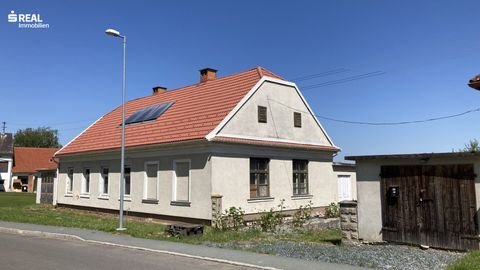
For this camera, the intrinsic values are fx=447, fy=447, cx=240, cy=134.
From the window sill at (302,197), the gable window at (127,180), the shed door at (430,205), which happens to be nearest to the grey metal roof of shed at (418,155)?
the shed door at (430,205)

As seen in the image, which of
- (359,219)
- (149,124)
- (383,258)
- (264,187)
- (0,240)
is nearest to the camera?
(383,258)

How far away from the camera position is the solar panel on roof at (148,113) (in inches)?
931

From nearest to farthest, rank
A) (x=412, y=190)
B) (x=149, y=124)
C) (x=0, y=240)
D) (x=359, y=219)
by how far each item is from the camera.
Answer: (x=412, y=190)
(x=359, y=219)
(x=0, y=240)
(x=149, y=124)

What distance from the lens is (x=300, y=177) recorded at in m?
22.4

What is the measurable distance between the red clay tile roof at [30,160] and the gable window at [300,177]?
52677mm

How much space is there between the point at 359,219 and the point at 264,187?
7620 millimetres

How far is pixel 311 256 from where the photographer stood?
1085cm

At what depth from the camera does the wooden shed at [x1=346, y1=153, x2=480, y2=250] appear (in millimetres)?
11164

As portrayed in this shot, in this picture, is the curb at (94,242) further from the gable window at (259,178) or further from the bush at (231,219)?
the gable window at (259,178)

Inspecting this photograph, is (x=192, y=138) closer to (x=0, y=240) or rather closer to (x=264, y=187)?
(x=264, y=187)

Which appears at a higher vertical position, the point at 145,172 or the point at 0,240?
the point at 145,172

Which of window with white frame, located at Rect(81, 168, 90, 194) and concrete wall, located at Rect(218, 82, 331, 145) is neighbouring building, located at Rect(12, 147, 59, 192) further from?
concrete wall, located at Rect(218, 82, 331, 145)

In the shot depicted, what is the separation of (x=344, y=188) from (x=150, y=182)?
1136 cm

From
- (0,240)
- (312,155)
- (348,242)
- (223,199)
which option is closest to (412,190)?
(348,242)
